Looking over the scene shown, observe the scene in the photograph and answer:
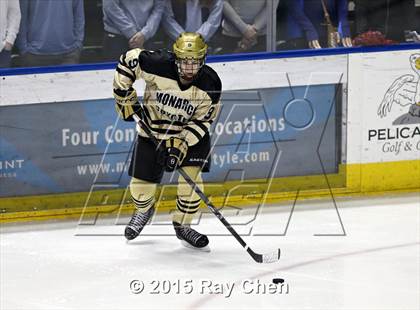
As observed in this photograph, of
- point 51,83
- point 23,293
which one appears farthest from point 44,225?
point 23,293

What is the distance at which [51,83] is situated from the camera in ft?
18.5

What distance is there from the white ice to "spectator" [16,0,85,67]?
2.95ft

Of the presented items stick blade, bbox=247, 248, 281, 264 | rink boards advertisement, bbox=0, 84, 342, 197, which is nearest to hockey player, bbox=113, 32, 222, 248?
stick blade, bbox=247, 248, 281, 264

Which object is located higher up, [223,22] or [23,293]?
[223,22]

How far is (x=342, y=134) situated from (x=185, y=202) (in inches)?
51.9

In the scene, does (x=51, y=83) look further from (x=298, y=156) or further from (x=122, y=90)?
(x=298, y=156)

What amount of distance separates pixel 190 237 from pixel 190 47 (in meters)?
1.00

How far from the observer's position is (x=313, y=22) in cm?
615

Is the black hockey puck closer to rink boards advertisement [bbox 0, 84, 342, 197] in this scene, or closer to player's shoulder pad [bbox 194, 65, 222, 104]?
player's shoulder pad [bbox 194, 65, 222, 104]

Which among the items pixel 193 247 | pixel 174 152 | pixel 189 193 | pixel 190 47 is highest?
pixel 190 47

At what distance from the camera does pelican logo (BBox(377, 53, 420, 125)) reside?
6.18m

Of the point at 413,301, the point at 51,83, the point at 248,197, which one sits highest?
the point at 51,83

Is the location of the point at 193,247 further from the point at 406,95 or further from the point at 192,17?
the point at 406,95

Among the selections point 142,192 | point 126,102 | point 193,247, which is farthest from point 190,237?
point 126,102
